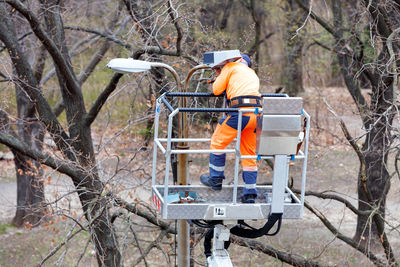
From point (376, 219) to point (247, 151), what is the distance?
17.4ft

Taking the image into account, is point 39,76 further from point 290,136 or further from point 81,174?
point 290,136

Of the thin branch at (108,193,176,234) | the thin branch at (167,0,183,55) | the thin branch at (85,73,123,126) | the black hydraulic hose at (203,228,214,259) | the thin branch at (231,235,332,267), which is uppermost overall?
the thin branch at (167,0,183,55)

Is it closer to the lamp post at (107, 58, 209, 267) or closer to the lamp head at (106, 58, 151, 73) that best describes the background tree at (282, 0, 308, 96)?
the lamp post at (107, 58, 209, 267)

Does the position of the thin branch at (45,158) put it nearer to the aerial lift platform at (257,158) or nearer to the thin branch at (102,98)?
the thin branch at (102,98)

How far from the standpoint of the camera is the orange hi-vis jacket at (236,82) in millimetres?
5340

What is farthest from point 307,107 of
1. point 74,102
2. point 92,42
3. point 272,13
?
point 74,102

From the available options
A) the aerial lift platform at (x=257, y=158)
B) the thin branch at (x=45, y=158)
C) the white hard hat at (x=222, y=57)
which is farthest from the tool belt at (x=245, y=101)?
the thin branch at (x=45, y=158)

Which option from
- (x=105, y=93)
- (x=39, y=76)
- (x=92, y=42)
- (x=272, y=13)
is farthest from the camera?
(x=272, y=13)

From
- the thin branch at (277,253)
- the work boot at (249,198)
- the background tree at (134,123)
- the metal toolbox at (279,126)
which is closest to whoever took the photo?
the metal toolbox at (279,126)

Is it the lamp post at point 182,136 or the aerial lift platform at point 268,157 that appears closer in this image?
the aerial lift platform at point 268,157

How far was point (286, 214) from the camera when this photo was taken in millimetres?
5043

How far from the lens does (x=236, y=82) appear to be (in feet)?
17.7

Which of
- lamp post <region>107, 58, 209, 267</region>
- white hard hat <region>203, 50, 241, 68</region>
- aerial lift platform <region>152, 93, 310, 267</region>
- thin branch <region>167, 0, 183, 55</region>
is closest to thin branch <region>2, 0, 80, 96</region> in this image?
thin branch <region>167, 0, 183, 55</region>

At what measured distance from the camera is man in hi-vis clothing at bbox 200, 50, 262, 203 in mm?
5328
